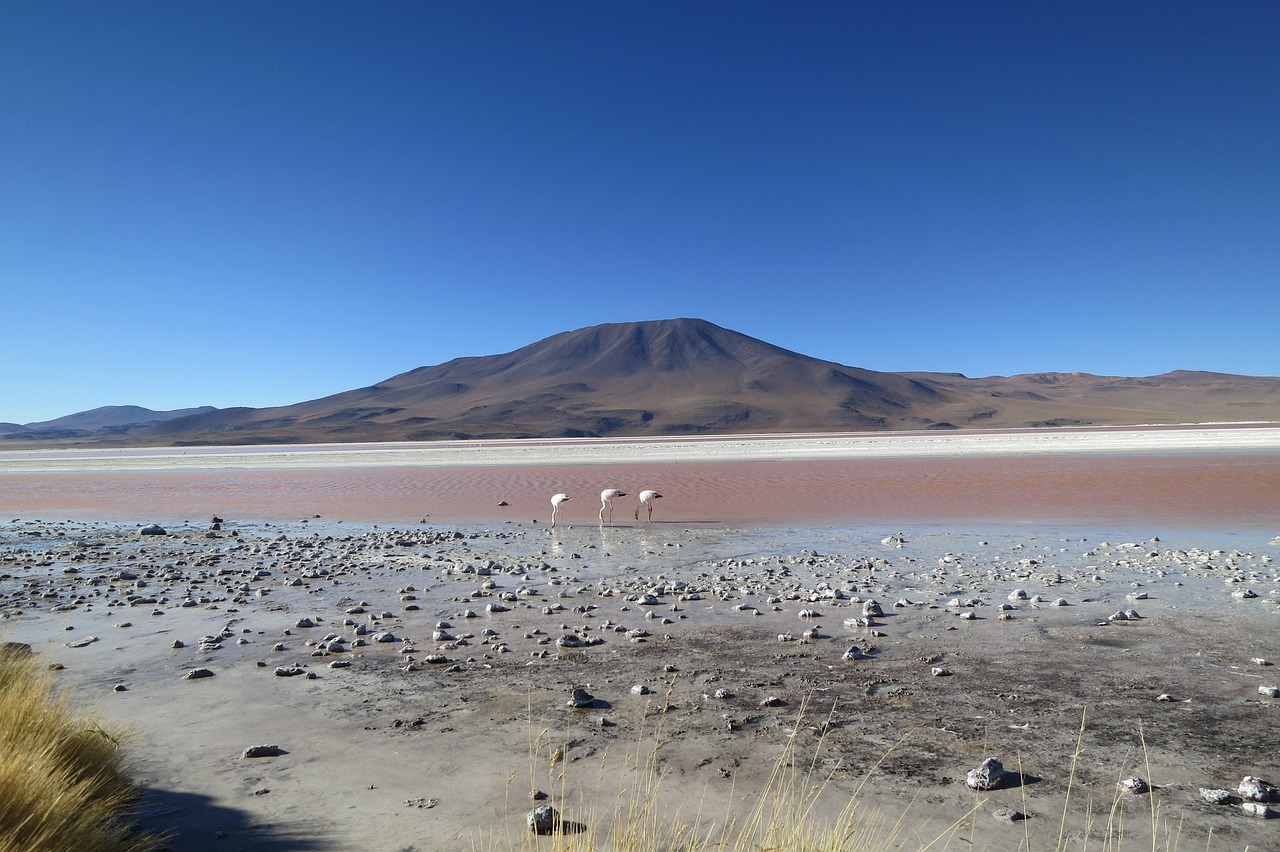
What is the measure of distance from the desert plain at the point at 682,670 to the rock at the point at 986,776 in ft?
0.18

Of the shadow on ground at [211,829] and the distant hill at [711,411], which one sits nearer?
the shadow on ground at [211,829]

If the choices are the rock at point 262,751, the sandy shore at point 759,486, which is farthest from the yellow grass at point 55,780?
the sandy shore at point 759,486

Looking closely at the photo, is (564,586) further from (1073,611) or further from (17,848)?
(17,848)

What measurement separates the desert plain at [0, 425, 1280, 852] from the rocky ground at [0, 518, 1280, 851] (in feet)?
0.10

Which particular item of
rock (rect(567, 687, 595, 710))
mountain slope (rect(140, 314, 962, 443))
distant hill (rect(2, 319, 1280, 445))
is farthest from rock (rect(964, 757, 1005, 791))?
mountain slope (rect(140, 314, 962, 443))

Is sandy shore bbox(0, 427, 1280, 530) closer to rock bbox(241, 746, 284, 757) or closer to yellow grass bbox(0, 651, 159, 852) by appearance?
rock bbox(241, 746, 284, 757)

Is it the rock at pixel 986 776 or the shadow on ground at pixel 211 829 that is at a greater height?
the rock at pixel 986 776

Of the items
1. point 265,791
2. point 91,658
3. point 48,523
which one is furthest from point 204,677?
point 48,523

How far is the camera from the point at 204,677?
21.2 feet

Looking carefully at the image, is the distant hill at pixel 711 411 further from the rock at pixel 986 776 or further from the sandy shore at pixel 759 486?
the rock at pixel 986 776

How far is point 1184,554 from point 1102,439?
40.9m

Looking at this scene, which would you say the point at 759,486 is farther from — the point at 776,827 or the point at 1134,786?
the point at 776,827

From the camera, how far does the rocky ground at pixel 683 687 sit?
3990 millimetres

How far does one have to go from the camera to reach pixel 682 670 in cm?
641
